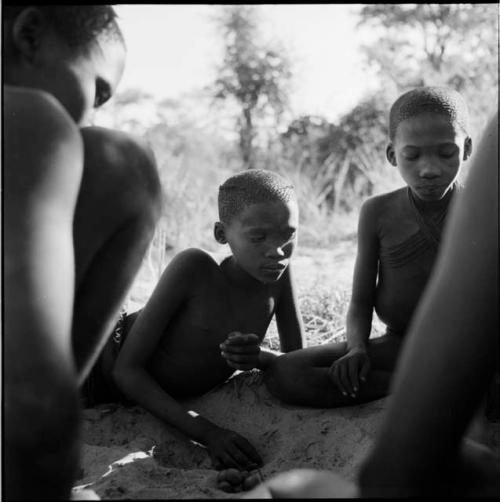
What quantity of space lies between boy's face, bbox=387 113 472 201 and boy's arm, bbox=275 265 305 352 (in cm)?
63

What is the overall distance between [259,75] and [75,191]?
28.7 feet

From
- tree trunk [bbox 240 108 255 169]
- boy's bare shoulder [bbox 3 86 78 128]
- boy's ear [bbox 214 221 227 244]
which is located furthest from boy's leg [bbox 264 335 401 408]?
tree trunk [bbox 240 108 255 169]

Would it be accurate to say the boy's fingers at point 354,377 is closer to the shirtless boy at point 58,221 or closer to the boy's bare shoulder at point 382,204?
the boy's bare shoulder at point 382,204

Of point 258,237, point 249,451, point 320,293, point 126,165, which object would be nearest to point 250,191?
point 258,237

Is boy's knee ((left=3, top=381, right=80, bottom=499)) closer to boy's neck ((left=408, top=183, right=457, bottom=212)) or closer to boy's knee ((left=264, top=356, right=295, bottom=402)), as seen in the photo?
boy's knee ((left=264, top=356, right=295, bottom=402))

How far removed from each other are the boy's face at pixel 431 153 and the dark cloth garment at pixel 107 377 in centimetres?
121

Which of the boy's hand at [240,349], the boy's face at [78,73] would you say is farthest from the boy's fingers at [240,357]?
the boy's face at [78,73]

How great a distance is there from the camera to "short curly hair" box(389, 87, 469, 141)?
101 inches

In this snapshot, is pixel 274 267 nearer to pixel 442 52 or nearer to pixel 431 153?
pixel 431 153

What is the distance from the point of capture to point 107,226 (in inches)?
55.9

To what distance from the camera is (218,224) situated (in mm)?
2836

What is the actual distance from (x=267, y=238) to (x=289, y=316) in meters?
0.42

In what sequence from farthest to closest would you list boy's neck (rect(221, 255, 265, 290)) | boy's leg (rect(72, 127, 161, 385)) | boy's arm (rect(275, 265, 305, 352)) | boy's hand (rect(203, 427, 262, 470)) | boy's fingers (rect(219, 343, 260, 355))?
1. boy's arm (rect(275, 265, 305, 352))
2. boy's neck (rect(221, 255, 265, 290))
3. boy's fingers (rect(219, 343, 260, 355))
4. boy's hand (rect(203, 427, 262, 470))
5. boy's leg (rect(72, 127, 161, 385))

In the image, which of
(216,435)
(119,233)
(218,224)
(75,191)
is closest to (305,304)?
(218,224)
